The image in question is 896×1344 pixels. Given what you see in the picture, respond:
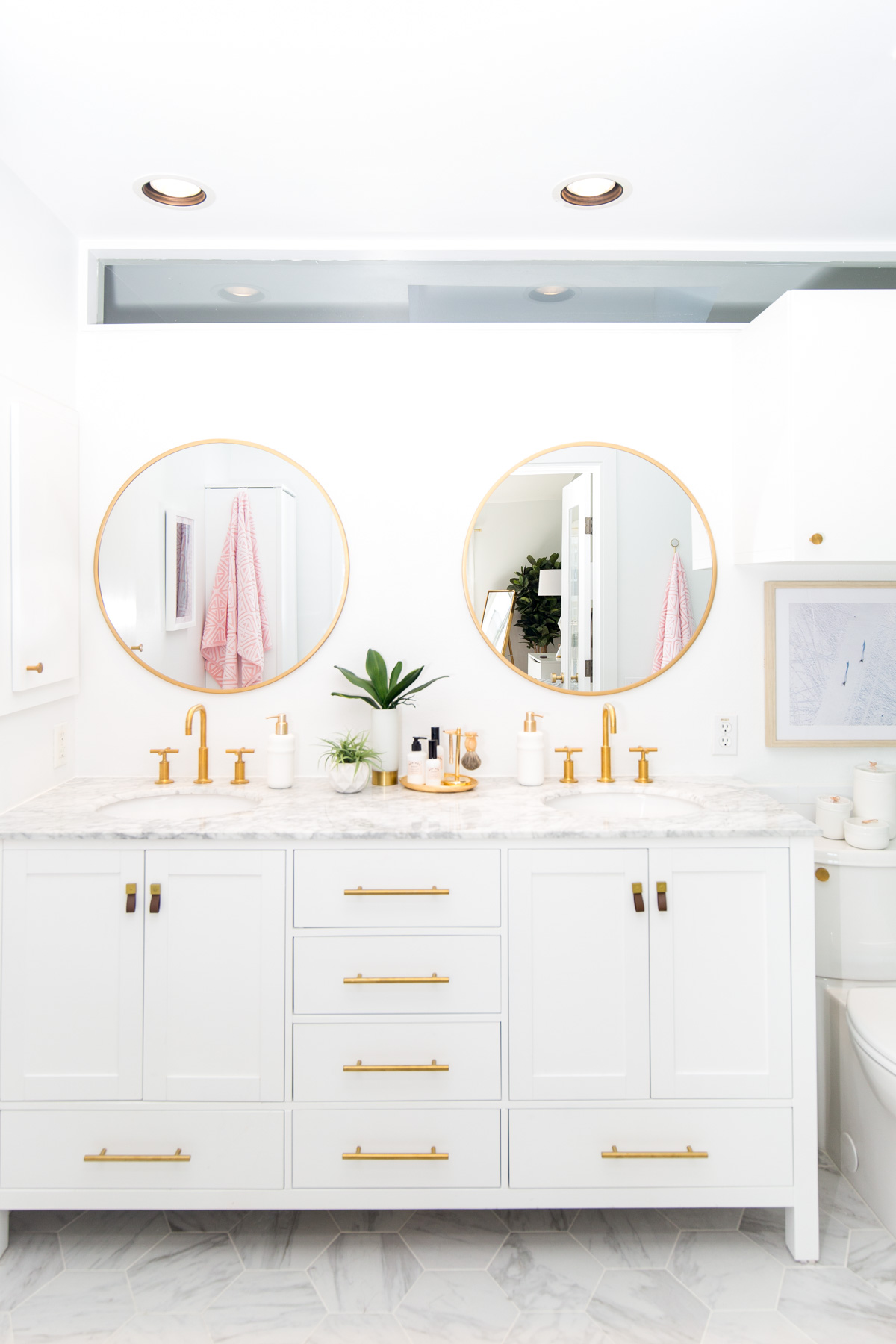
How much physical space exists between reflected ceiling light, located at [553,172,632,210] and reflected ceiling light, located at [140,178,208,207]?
0.84 meters

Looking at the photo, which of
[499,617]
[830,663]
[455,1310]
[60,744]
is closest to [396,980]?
[455,1310]

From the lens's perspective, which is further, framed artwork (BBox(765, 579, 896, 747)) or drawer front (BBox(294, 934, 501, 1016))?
framed artwork (BBox(765, 579, 896, 747))

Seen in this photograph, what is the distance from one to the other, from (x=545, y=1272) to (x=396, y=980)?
0.68m

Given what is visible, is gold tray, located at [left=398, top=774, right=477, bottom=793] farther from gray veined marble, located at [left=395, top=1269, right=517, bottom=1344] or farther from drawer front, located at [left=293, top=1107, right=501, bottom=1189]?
gray veined marble, located at [left=395, top=1269, right=517, bottom=1344]

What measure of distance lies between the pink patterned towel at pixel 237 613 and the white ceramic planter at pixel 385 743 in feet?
1.19

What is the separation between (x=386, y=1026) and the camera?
188 centimetres

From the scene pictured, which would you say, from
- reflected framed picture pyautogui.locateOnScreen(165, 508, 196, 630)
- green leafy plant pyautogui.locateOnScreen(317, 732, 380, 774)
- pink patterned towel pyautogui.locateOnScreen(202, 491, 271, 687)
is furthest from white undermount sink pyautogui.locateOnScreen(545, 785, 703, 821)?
reflected framed picture pyautogui.locateOnScreen(165, 508, 196, 630)

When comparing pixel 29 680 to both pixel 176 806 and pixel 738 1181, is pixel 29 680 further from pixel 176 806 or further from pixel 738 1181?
pixel 738 1181

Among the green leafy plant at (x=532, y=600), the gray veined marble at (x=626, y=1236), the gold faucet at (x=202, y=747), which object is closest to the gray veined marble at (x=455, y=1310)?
the gray veined marble at (x=626, y=1236)

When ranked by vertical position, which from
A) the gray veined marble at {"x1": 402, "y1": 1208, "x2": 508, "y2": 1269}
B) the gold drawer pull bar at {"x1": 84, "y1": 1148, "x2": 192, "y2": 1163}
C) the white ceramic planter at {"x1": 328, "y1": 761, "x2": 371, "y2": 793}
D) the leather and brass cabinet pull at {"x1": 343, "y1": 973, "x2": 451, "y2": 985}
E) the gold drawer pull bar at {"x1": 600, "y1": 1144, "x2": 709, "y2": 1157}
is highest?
the white ceramic planter at {"x1": 328, "y1": 761, "x2": 371, "y2": 793}

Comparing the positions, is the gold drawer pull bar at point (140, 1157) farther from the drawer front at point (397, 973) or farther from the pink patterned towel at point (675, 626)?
the pink patterned towel at point (675, 626)

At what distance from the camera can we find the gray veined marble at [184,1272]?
1760mm

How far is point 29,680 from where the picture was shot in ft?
6.73

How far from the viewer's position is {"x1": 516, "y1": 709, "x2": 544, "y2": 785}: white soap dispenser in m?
2.32
